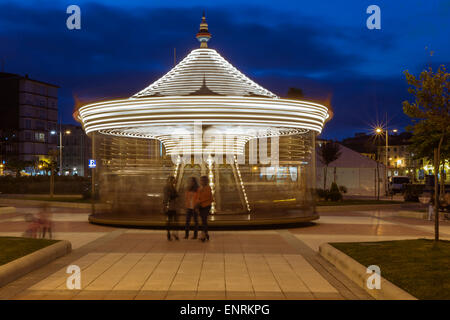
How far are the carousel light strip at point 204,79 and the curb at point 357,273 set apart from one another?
692 centimetres

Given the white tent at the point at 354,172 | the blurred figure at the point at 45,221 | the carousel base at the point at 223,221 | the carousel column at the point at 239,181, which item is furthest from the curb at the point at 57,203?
the white tent at the point at 354,172

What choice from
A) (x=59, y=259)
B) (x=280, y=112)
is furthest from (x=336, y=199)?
(x=59, y=259)

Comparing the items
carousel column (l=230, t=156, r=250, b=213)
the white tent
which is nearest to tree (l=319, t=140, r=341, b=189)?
the white tent

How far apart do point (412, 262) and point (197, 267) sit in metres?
3.80

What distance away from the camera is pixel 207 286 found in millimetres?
8656

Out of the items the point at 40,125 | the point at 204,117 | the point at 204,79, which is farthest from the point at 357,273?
the point at 40,125

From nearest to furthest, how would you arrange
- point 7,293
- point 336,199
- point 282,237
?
point 7,293
point 282,237
point 336,199

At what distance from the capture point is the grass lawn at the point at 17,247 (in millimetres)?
10648

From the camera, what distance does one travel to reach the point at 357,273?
30.6 ft

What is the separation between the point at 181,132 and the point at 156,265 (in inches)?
406

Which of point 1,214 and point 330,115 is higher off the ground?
point 330,115

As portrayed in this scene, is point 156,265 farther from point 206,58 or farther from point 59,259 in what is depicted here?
point 206,58

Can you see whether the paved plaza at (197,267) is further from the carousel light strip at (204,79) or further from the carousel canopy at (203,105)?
the carousel light strip at (204,79)

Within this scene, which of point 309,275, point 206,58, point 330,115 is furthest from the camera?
point 330,115
